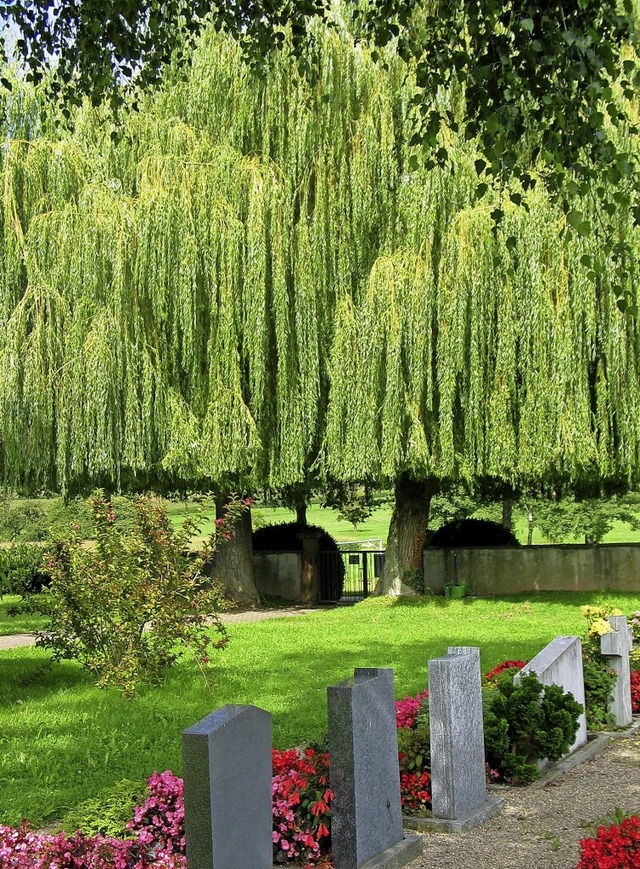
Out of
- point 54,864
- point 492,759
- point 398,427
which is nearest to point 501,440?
point 398,427

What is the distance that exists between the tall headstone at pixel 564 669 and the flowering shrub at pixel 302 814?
2437mm

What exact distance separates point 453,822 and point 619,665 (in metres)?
3.49

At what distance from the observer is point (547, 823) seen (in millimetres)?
6531

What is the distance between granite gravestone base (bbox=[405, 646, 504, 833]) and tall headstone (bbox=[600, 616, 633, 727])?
2.84 m

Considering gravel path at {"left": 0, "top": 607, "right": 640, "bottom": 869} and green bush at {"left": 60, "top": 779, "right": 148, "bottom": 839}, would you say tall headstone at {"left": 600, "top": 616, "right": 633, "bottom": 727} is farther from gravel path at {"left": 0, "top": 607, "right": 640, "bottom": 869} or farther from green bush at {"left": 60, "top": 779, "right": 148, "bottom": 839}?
green bush at {"left": 60, "top": 779, "right": 148, "bottom": 839}

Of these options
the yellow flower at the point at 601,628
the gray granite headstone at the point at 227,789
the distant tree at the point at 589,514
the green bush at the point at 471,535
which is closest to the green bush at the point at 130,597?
the yellow flower at the point at 601,628

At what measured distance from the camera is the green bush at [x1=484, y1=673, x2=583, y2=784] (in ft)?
24.3

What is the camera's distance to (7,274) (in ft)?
62.1

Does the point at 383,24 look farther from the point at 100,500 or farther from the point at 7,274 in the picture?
the point at 7,274

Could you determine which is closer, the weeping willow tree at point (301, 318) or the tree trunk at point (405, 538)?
the weeping willow tree at point (301, 318)

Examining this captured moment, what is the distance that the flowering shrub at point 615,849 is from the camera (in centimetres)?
470

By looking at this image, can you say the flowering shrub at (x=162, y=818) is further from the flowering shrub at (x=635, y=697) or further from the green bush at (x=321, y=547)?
the green bush at (x=321, y=547)

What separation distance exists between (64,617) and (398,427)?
8543 millimetres

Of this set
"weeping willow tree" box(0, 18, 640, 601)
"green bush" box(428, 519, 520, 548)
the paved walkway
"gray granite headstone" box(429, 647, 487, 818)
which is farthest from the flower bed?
"green bush" box(428, 519, 520, 548)
